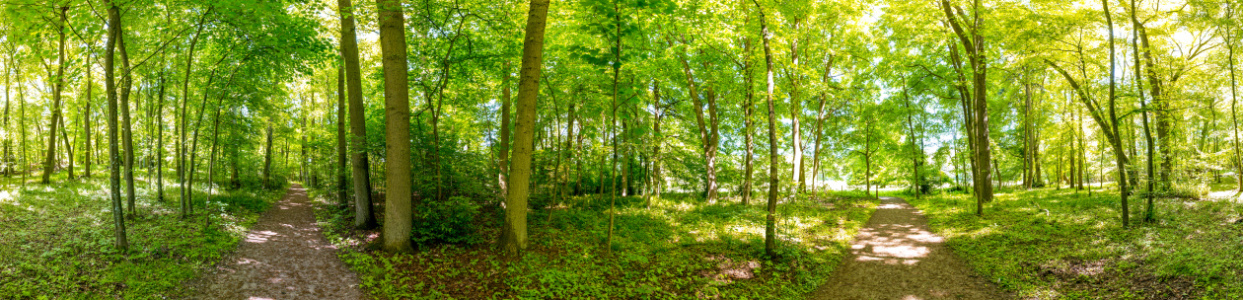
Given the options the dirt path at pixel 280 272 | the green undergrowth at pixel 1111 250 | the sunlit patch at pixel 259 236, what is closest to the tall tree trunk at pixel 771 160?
the green undergrowth at pixel 1111 250

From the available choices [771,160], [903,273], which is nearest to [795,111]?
[771,160]

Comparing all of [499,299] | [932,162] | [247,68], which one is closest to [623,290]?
[499,299]

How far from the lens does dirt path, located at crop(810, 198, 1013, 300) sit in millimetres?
7570

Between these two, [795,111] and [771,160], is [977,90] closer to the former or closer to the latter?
[795,111]

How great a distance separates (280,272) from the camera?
718 centimetres

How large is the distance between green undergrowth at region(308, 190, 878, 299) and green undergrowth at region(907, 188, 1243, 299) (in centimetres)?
281

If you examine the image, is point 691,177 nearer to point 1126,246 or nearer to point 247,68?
point 1126,246

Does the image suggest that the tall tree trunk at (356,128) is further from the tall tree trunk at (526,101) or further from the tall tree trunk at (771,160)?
the tall tree trunk at (771,160)

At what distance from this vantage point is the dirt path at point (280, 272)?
629cm

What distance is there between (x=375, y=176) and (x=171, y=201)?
195 inches

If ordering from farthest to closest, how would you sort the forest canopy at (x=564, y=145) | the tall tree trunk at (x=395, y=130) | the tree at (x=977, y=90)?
the tree at (x=977, y=90) < the tall tree trunk at (x=395, y=130) < the forest canopy at (x=564, y=145)

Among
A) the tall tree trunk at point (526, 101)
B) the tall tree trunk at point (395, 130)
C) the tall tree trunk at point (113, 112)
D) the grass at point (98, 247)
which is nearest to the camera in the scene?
the grass at point (98, 247)

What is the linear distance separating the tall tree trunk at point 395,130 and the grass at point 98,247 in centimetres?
265

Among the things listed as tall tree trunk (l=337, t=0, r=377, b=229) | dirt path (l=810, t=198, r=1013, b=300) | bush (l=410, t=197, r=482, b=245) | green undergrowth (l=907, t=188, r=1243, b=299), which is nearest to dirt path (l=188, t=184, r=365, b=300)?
tall tree trunk (l=337, t=0, r=377, b=229)
